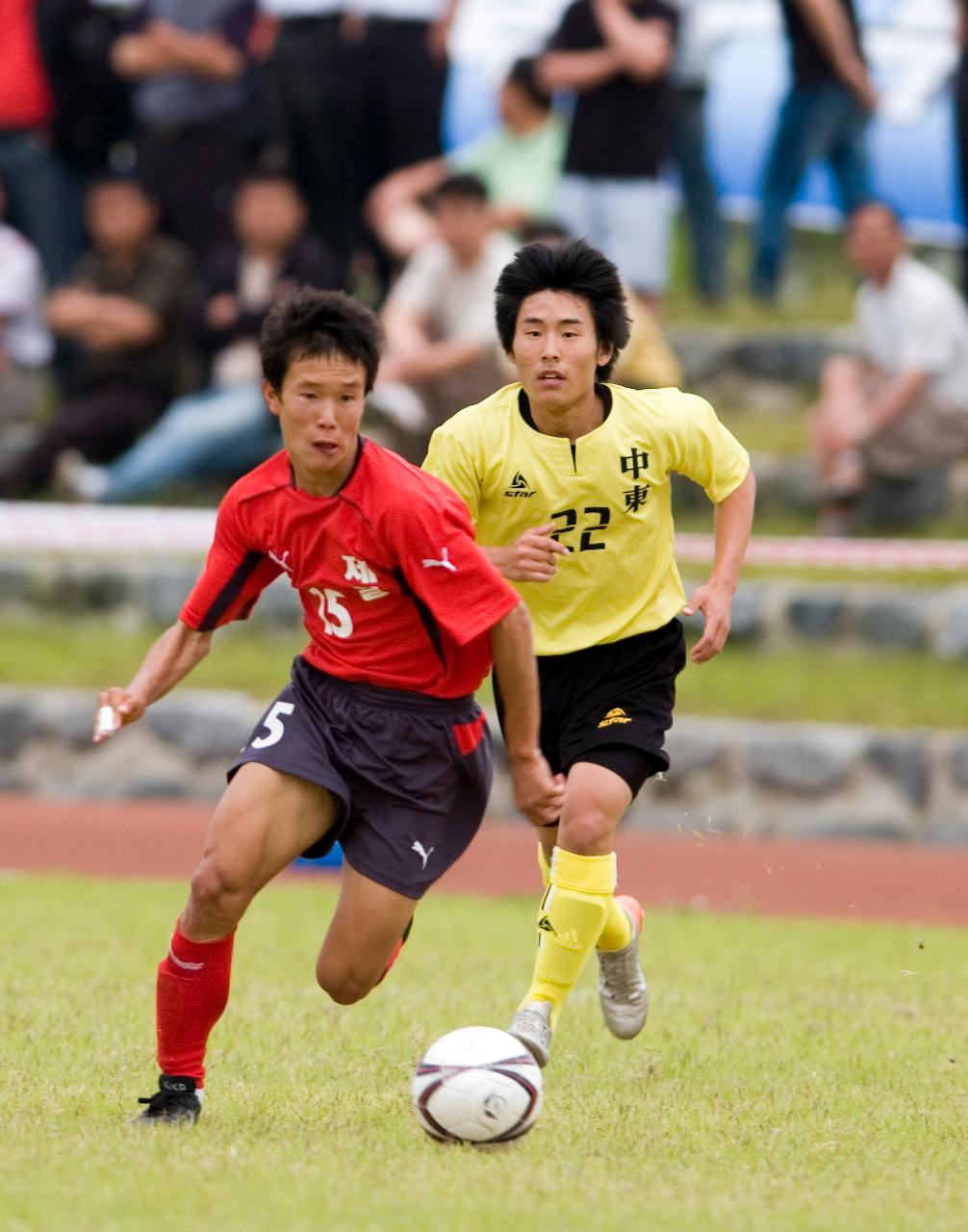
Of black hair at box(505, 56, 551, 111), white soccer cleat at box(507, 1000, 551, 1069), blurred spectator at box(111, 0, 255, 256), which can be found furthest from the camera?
blurred spectator at box(111, 0, 255, 256)

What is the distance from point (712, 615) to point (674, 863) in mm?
4955

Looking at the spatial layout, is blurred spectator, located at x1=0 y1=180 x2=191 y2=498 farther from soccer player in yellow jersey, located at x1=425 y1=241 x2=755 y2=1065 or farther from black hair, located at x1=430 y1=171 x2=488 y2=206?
soccer player in yellow jersey, located at x1=425 y1=241 x2=755 y2=1065

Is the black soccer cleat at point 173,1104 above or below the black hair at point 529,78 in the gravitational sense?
below

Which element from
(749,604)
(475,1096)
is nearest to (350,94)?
(749,604)

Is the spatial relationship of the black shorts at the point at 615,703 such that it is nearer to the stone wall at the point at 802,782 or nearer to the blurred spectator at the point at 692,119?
the stone wall at the point at 802,782

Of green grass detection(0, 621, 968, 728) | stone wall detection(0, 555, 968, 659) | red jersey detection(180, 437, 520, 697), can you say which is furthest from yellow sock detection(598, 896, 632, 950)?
stone wall detection(0, 555, 968, 659)

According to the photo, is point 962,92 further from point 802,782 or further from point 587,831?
point 587,831

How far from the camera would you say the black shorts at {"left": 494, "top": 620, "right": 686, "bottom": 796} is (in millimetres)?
5789

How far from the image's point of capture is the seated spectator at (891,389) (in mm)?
12141

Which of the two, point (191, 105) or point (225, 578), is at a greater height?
point (191, 105)

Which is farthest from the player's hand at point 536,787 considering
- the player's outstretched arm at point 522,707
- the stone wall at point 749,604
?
the stone wall at point 749,604

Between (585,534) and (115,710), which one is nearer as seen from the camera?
(115,710)

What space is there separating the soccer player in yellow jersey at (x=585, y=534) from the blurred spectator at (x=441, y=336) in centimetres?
653

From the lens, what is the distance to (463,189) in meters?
12.0
